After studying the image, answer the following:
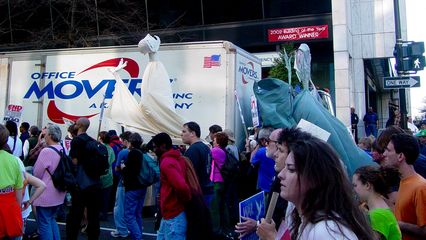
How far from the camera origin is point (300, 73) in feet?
27.0

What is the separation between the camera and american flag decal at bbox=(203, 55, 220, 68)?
35.3 ft

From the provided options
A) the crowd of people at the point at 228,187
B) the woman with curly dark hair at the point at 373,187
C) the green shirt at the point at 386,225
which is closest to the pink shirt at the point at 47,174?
the crowd of people at the point at 228,187

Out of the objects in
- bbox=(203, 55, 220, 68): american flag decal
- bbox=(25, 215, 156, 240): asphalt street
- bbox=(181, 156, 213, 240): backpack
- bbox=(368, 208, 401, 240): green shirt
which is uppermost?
bbox=(203, 55, 220, 68): american flag decal

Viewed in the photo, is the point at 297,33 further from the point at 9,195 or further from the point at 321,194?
the point at 321,194

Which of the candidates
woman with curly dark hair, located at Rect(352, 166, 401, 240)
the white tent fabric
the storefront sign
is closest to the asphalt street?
the white tent fabric

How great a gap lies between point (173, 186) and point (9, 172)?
1.68 m

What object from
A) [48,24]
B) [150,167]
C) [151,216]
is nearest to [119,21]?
[48,24]

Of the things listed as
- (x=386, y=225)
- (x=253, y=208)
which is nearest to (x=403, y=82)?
(x=386, y=225)

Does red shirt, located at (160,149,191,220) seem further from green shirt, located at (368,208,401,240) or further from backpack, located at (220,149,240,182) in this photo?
backpack, located at (220,149,240,182)

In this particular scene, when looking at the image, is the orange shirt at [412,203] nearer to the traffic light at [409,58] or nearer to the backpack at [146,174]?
the backpack at [146,174]

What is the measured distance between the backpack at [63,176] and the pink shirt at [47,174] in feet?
0.15

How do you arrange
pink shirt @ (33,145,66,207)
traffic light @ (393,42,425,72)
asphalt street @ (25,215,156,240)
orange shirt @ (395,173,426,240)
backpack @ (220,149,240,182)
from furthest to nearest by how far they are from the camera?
traffic light @ (393,42,425,72), asphalt street @ (25,215,156,240), backpack @ (220,149,240,182), pink shirt @ (33,145,66,207), orange shirt @ (395,173,426,240)

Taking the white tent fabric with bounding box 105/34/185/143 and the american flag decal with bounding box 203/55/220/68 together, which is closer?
the white tent fabric with bounding box 105/34/185/143

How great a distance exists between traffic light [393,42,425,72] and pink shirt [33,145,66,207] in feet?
29.7
